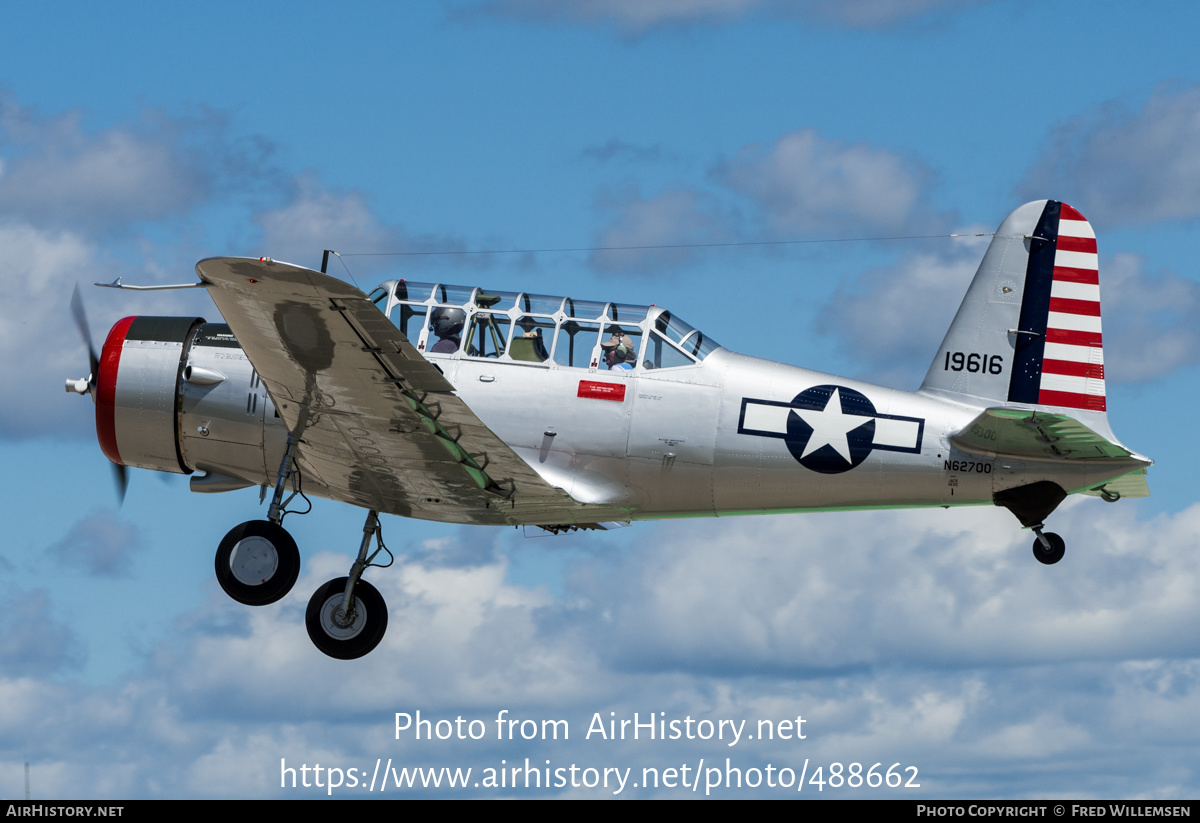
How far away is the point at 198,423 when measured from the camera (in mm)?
14547

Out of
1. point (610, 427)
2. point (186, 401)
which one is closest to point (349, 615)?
point (186, 401)

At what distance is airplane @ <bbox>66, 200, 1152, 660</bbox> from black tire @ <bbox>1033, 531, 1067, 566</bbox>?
1cm

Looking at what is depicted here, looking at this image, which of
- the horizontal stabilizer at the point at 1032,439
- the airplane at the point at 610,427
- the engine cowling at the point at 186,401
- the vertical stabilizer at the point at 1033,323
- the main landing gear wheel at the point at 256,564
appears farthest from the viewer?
the vertical stabilizer at the point at 1033,323

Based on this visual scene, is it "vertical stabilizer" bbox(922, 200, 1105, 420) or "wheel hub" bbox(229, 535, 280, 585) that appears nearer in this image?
"wheel hub" bbox(229, 535, 280, 585)

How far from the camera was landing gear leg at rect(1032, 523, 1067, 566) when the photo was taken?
14.0 m

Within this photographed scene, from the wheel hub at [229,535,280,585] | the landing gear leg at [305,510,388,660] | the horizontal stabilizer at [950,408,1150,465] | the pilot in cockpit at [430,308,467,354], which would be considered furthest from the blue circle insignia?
the wheel hub at [229,535,280,585]

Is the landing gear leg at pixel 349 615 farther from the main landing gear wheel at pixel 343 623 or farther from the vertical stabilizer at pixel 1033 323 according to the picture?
the vertical stabilizer at pixel 1033 323

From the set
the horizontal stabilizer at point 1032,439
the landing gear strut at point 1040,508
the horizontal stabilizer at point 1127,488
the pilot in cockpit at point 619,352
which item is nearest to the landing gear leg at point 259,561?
the pilot in cockpit at point 619,352

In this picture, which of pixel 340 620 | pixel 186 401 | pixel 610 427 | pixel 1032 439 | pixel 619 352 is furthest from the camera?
pixel 340 620

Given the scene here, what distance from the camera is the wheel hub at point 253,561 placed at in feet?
46.7

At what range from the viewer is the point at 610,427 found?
14.0 m

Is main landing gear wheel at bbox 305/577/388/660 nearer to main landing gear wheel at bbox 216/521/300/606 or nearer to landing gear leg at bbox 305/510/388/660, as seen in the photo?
landing gear leg at bbox 305/510/388/660

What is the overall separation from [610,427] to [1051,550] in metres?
4.23

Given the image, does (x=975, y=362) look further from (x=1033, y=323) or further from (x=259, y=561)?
(x=259, y=561)
